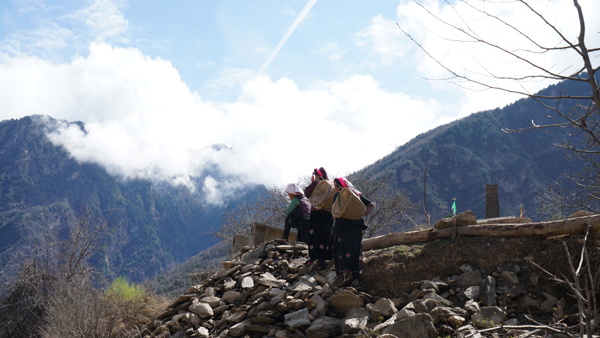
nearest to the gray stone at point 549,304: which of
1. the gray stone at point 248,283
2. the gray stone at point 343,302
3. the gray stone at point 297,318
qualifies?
the gray stone at point 343,302

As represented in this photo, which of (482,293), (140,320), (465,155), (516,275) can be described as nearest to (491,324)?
(482,293)

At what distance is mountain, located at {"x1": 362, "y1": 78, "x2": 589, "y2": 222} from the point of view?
7281 centimetres

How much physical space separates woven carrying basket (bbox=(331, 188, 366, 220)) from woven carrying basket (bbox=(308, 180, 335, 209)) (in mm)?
872

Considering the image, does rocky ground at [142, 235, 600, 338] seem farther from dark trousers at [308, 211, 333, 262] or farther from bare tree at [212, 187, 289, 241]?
bare tree at [212, 187, 289, 241]

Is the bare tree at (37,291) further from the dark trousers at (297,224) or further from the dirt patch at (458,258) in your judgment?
the dirt patch at (458,258)

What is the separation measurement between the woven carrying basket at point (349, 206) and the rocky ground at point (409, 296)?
794 mm

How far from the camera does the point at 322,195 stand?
8227 millimetres

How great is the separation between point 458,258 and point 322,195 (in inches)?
90.1

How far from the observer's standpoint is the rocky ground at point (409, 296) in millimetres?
5574

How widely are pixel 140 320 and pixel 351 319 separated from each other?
583cm

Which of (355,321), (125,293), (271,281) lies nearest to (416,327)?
(355,321)

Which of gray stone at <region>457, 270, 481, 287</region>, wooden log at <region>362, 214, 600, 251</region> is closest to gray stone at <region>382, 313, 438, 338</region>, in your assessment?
gray stone at <region>457, 270, 481, 287</region>

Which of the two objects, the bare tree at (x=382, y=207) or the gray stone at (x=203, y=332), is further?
the bare tree at (x=382, y=207)

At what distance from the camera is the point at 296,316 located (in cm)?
670
